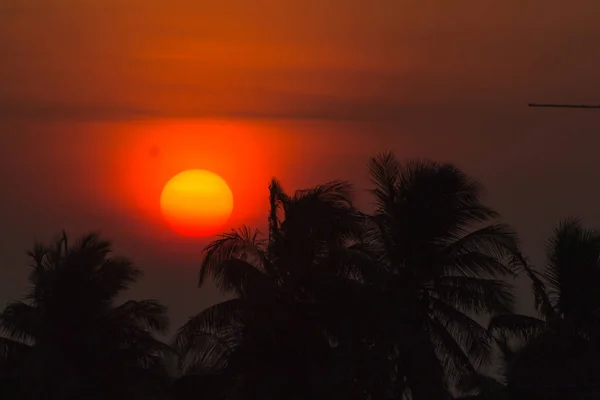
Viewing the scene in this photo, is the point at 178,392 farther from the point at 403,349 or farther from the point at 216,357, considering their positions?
the point at 403,349

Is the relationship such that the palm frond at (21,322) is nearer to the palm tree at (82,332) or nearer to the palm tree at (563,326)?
the palm tree at (82,332)

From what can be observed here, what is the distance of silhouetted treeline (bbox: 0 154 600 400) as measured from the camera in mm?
23547

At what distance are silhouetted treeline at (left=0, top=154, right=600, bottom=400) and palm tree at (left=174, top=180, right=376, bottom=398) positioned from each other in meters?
0.03

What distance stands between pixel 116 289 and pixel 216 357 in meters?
4.70

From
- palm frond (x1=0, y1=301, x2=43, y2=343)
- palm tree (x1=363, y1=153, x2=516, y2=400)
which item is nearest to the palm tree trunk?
palm tree (x1=363, y1=153, x2=516, y2=400)

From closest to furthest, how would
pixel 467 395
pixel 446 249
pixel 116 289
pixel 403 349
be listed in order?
1. pixel 467 395
2. pixel 403 349
3. pixel 446 249
4. pixel 116 289

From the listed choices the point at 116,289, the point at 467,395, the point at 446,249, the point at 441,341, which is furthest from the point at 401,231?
the point at 116,289

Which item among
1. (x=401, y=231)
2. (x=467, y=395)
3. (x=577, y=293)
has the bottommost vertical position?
(x=467, y=395)

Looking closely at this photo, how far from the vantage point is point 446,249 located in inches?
1020

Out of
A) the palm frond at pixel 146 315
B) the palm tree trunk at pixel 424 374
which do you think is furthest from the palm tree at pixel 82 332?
the palm tree trunk at pixel 424 374

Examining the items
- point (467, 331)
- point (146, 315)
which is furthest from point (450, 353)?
point (146, 315)

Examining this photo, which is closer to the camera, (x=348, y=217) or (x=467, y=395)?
(x=467, y=395)

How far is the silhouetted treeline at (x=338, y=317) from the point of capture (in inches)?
927

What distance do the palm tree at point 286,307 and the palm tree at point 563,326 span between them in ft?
12.6
